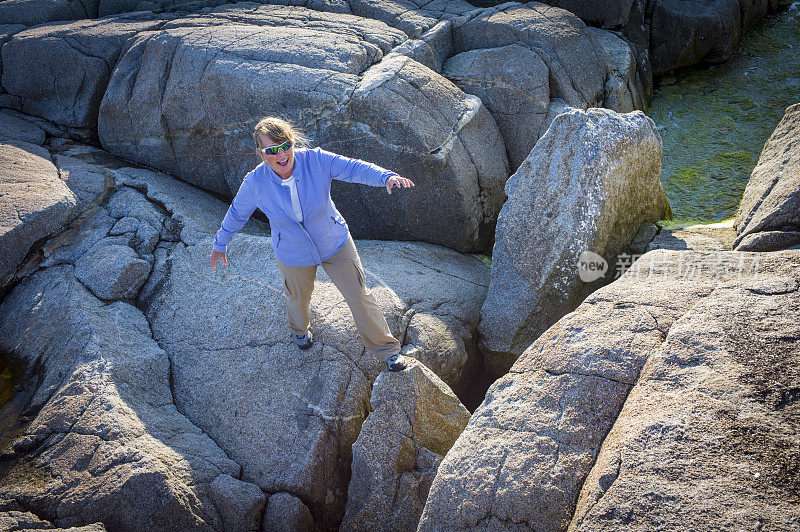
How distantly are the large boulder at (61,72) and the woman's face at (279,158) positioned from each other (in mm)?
4935

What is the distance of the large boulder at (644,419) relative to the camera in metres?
2.39

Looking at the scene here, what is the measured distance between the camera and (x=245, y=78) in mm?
6145

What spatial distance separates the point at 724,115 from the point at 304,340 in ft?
25.2

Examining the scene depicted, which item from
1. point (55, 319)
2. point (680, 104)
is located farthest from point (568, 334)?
point (680, 104)

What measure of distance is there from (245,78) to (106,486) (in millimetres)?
4396

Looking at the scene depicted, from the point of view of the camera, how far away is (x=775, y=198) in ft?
14.7

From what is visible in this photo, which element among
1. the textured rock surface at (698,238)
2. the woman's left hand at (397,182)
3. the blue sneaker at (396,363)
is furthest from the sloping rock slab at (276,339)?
the textured rock surface at (698,238)

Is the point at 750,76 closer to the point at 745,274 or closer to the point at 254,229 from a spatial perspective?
the point at 745,274

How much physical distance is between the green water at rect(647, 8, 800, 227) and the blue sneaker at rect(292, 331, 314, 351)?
12.6 feet

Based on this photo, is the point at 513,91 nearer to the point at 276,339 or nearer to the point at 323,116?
the point at 323,116

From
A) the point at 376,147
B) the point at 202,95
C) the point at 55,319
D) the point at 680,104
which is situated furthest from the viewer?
the point at 680,104

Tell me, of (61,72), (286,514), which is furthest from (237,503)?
(61,72)

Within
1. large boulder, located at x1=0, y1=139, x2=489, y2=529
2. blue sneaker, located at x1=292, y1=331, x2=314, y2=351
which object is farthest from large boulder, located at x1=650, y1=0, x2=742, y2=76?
blue sneaker, located at x1=292, y1=331, x2=314, y2=351

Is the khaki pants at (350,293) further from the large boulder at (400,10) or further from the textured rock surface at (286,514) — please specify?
the large boulder at (400,10)
